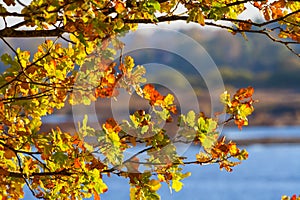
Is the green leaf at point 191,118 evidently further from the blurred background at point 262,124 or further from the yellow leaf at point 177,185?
the blurred background at point 262,124

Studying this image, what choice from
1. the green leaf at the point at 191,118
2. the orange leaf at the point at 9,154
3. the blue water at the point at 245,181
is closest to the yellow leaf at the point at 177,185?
the green leaf at the point at 191,118

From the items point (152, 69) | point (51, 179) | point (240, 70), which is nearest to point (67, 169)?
point (51, 179)

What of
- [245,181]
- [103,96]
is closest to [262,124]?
[245,181]

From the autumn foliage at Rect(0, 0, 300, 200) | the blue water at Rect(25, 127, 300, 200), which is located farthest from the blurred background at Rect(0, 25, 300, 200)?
the autumn foliage at Rect(0, 0, 300, 200)

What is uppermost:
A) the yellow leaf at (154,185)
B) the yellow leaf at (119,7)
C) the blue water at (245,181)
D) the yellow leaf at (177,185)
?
the blue water at (245,181)

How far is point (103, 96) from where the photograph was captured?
4.26 meters

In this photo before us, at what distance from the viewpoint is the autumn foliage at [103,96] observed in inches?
146

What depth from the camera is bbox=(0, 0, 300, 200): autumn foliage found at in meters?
3.71

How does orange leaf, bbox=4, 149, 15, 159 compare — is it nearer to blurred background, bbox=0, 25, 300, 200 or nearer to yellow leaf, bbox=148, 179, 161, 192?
yellow leaf, bbox=148, 179, 161, 192

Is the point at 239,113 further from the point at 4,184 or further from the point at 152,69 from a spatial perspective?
the point at 4,184

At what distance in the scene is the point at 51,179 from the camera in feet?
14.4

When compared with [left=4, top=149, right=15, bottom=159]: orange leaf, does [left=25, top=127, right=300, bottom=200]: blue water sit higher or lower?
higher

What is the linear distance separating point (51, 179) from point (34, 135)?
19.0 inches

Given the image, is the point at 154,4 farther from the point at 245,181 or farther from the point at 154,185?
the point at 245,181
